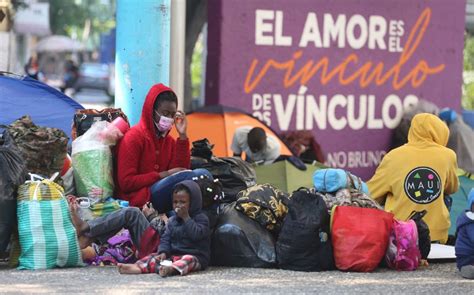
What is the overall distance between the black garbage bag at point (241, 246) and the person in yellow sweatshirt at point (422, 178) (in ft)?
4.62

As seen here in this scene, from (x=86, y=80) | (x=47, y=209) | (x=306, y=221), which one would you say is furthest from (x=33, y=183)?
(x=86, y=80)

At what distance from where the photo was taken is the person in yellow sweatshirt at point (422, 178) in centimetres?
970

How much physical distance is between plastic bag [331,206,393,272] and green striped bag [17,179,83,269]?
191 centimetres

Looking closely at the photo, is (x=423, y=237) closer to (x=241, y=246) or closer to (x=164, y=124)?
(x=241, y=246)

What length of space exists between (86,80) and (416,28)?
Result: 29727 mm

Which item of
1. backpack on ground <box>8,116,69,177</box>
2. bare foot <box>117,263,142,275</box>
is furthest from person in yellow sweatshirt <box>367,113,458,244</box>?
backpack on ground <box>8,116,69,177</box>

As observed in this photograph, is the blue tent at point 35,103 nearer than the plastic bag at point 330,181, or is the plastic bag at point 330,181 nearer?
the plastic bag at point 330,181

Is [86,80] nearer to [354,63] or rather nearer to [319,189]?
[354,63]

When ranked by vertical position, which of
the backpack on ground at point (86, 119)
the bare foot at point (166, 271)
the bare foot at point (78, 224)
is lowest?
the bare foot at point (166, 271)

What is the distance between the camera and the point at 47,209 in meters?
8.62

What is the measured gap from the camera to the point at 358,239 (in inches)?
344

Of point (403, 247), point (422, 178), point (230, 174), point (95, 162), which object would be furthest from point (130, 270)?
point (422, 178)

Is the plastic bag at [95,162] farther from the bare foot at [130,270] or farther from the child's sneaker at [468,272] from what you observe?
the child's sneaker at [468,272]


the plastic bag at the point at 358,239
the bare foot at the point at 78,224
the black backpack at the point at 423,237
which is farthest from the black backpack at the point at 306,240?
the bare foot at the point at 78,224
